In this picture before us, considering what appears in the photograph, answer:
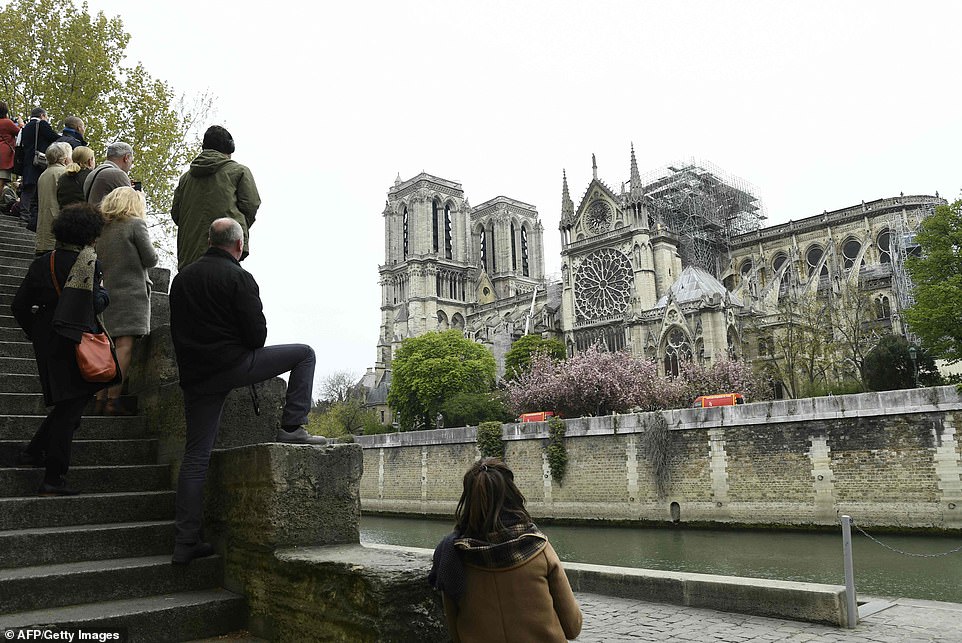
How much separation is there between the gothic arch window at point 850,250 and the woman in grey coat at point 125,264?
158 feet

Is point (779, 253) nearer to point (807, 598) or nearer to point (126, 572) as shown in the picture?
point (807, 598)

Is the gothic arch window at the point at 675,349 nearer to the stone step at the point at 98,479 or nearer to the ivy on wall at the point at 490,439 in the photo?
the ivy on wall at the point at 490,439

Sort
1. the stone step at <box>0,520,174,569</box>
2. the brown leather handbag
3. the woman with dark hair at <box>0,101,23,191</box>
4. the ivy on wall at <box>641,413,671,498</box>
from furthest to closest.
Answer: the ivy on wall at <box>641,413,671,498</box> → the woman with dark hair at <box>0,101,23,191</box> → the brown leather handbag → the stone step at <box>0,520,174,569</box>

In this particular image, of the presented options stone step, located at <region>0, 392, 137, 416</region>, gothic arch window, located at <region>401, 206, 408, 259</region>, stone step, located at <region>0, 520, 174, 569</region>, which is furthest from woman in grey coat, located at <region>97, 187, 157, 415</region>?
gothic arch window, located at <region>401, 206, 408, 259</region>

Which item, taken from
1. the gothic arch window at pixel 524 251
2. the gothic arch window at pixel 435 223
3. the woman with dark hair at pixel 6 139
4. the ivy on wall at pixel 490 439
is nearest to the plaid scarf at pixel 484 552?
the woman with dark hair at pixel 6 139

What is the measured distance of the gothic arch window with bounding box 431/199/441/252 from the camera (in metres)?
76.9

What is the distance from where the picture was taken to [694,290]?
43125mm

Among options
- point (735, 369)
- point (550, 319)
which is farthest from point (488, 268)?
point (735, 369)

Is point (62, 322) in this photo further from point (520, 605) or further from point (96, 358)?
point (520, 605)

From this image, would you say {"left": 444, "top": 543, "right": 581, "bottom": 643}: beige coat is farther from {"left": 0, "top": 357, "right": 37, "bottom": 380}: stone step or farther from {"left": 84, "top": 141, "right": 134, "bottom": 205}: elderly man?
{"left": 84, "top": 141, "right": 134, "bottom": 205}: elderly man

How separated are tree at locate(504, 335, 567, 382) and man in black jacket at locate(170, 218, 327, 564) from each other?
4547cm

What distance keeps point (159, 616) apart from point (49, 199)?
5444 mm

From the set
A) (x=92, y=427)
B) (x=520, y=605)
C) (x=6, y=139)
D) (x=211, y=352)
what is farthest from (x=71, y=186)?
(x=520, y=605)

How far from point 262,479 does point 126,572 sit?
0.79 m
